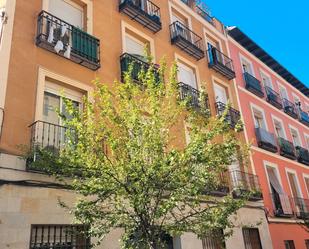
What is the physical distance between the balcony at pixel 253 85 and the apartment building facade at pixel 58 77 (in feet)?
10.0

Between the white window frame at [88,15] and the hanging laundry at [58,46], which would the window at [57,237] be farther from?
the white window frame at [88,15]

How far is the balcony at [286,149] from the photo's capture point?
1705 centimetres

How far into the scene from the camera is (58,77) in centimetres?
870

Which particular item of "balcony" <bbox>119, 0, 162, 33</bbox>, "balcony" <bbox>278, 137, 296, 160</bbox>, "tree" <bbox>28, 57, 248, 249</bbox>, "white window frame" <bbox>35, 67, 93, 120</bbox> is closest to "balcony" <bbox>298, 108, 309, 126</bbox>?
"balcony" <bbox>278, 137, 296, 160</bbox>

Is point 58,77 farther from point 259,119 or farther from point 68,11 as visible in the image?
point 259,119

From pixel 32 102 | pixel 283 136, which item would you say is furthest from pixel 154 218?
pixel 283 136

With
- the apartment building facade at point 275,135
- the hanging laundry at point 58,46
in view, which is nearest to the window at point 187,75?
the apartment building facade at point 275,135

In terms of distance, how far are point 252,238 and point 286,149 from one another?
21.3ft

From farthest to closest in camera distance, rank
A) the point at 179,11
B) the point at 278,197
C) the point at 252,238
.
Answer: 1. the point at 179,11
2. the point at 278,197
3. the point at 252,238

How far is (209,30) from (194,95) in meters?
5.27

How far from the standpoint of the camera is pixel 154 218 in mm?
5895

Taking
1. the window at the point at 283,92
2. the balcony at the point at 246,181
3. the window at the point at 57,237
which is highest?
the window at the point at 283,92

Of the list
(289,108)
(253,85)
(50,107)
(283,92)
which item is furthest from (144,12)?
(283,92)

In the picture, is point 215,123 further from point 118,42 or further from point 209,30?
point 209,30
